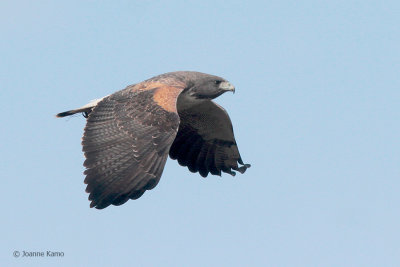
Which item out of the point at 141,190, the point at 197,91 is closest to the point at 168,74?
the point at 197,91

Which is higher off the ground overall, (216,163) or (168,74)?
(168,74)

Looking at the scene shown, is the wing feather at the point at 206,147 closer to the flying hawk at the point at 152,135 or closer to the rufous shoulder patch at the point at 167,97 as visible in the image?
the flying hawk at the point at 152,135

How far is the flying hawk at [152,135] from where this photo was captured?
48.7 feet

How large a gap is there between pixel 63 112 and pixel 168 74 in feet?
7.62

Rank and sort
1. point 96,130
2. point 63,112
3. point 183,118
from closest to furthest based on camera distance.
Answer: point 96,130
point 63,112
point 183,118

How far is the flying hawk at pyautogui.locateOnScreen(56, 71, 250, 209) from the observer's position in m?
14.9

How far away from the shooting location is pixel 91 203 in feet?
47.8

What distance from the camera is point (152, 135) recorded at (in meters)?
15.6

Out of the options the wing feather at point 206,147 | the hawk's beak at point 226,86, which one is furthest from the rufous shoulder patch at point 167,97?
the wing feather at point 206,147

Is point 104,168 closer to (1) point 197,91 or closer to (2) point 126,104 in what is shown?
(2) point 126,104

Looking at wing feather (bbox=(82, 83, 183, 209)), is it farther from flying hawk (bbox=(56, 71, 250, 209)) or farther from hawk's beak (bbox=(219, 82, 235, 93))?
hawk's beak (bbox=(219, 82, 235, 93))

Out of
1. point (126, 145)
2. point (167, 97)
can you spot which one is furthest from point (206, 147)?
point (126, 145)

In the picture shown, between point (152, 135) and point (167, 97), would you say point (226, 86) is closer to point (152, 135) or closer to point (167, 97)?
point (167, 97)

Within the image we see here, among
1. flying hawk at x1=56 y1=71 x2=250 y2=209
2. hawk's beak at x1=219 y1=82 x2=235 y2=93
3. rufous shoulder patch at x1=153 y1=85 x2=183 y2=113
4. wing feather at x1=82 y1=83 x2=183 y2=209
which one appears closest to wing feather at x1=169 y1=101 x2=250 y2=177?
flying hawk at x1=56 y1=71 x2=250 y2=209
